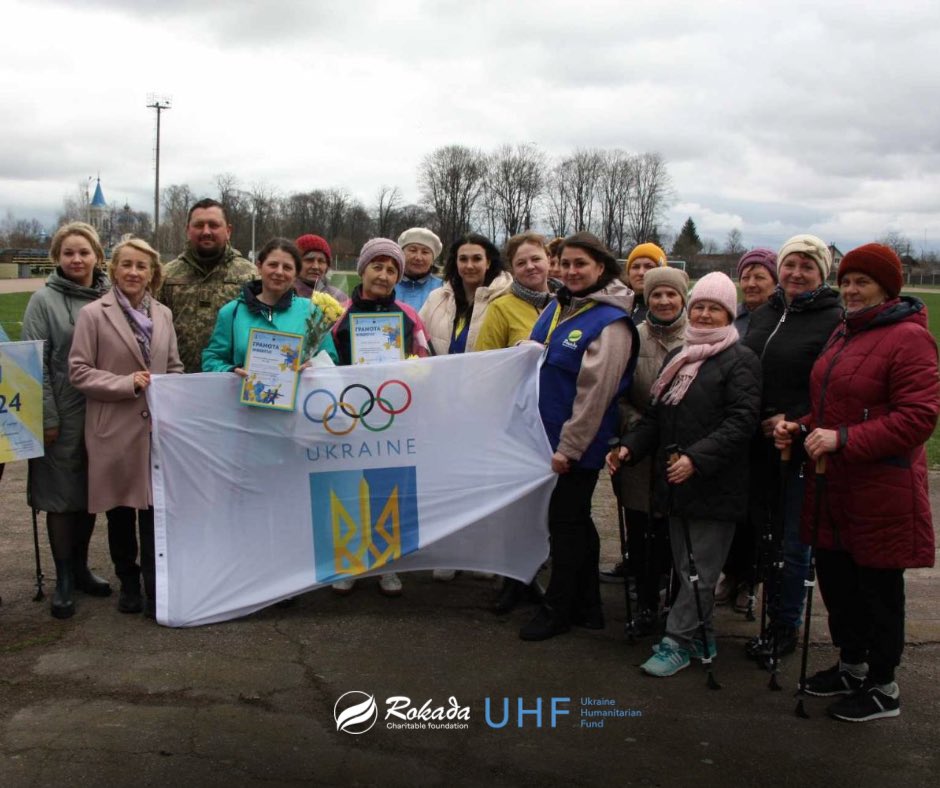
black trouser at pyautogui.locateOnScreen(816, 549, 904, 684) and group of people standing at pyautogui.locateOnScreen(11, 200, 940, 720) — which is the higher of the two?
group of people standing at pyautogui.locateOnScreen(11, 200, 940, 720)

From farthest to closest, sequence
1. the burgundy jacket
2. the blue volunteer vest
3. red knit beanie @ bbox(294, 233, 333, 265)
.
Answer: red knit beanie @ bbox(294, 233, 333, 265)
the blue volunteer vest
the burgundy jacket

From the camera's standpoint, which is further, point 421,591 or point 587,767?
point 421,591

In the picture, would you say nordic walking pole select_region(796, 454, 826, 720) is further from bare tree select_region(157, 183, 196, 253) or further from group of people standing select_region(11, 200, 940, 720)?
bare tree select_region(157, 183, 196, 253)

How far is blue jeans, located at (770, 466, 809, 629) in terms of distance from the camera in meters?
4.53

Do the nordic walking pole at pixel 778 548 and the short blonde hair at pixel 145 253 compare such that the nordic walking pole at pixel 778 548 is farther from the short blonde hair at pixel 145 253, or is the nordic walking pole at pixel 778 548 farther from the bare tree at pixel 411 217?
the bare tree at pixel 411 217

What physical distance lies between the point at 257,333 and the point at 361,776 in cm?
241

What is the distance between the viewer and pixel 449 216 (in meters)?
88.7

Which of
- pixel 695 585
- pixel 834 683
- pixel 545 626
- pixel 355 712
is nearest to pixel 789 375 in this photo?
pixel 695 585

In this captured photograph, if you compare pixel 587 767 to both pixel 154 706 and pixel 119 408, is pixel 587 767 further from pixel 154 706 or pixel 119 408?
pixel 119 408

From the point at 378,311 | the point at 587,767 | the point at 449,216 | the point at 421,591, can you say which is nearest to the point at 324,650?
the point at 421,591

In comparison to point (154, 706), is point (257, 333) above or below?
above

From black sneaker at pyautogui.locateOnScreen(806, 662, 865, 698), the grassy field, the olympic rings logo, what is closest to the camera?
black sneaker at pyautogui.locateOnScreen(806, 662, 865, 698)

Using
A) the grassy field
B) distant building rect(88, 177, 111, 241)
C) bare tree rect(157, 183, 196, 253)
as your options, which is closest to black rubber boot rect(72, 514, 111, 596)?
the grassy field

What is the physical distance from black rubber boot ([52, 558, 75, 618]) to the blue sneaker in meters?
3.23
